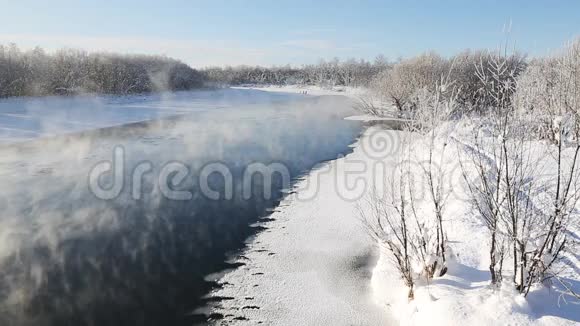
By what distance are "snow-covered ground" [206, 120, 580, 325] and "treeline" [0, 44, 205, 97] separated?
33306 mm

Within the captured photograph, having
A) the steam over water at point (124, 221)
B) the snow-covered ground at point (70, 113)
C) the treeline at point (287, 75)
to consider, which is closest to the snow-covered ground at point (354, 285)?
the steam over water at point (124, 221)

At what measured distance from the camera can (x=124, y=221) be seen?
9617 millimetres

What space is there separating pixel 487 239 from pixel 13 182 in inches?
538

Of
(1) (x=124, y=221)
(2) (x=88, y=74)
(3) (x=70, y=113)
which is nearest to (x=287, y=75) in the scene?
(2) (x=88, y=74)

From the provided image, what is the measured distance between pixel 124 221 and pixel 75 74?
37.2 meters

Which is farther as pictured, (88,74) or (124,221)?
(88,74)

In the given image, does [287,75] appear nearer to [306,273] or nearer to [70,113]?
[70,113]

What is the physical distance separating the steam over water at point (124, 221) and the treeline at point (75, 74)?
1514 centimetres

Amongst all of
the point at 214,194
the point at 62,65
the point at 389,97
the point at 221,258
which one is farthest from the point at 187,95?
the point at 221,258

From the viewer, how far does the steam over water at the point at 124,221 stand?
21.2ft

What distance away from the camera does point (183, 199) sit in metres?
11.4

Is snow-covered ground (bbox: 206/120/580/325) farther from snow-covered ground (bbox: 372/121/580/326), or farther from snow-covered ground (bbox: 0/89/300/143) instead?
snow-covered ground (bbox: 0/89/300/143)

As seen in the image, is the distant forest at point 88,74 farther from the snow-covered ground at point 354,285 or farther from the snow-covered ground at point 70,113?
the snow-covered ground at point 354,285

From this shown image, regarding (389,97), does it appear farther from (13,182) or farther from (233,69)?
(233,69)
